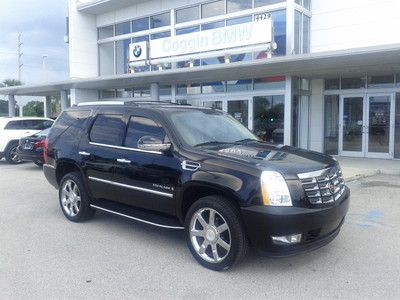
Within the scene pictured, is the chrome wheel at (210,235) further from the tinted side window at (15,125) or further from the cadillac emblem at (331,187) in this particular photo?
the tinted side window at (15,125)

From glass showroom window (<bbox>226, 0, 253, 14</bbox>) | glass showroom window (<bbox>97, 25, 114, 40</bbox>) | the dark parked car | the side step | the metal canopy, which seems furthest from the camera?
glass showroom window (<bbox>97, 25, 114, 40</bbox>)

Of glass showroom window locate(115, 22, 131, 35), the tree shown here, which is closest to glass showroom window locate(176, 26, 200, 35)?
glass showroom window locate(115, 22, 131, 35)

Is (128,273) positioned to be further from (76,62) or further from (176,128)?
(76,62)

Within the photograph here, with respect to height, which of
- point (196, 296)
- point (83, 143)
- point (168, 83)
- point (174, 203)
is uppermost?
point (168, 83)

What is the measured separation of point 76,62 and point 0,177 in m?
13.2

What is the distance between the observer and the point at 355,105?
1517 centimetres

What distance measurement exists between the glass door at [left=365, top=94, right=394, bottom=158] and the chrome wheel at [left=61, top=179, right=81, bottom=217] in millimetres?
11690

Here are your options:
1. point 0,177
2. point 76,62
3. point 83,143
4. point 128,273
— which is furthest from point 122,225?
point 76,62

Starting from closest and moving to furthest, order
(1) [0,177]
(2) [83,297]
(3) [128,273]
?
(2) [83,297] → (3) [128,273] → (1) [0,177]

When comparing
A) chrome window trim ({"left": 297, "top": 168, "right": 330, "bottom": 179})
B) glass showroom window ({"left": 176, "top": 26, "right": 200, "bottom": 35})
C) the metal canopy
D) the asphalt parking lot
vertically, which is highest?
glass showroom window ({"left": 176, "top": 26, "right": 200, "bottom": 35})

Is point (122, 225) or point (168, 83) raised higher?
point (168, 83)

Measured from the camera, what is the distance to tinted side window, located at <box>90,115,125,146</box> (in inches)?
227

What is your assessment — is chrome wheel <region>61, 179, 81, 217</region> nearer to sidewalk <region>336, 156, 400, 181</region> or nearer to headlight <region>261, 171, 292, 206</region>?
headlight <region>261, 171, 292, 206</region>

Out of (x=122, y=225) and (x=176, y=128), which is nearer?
(x=176, y=128)
